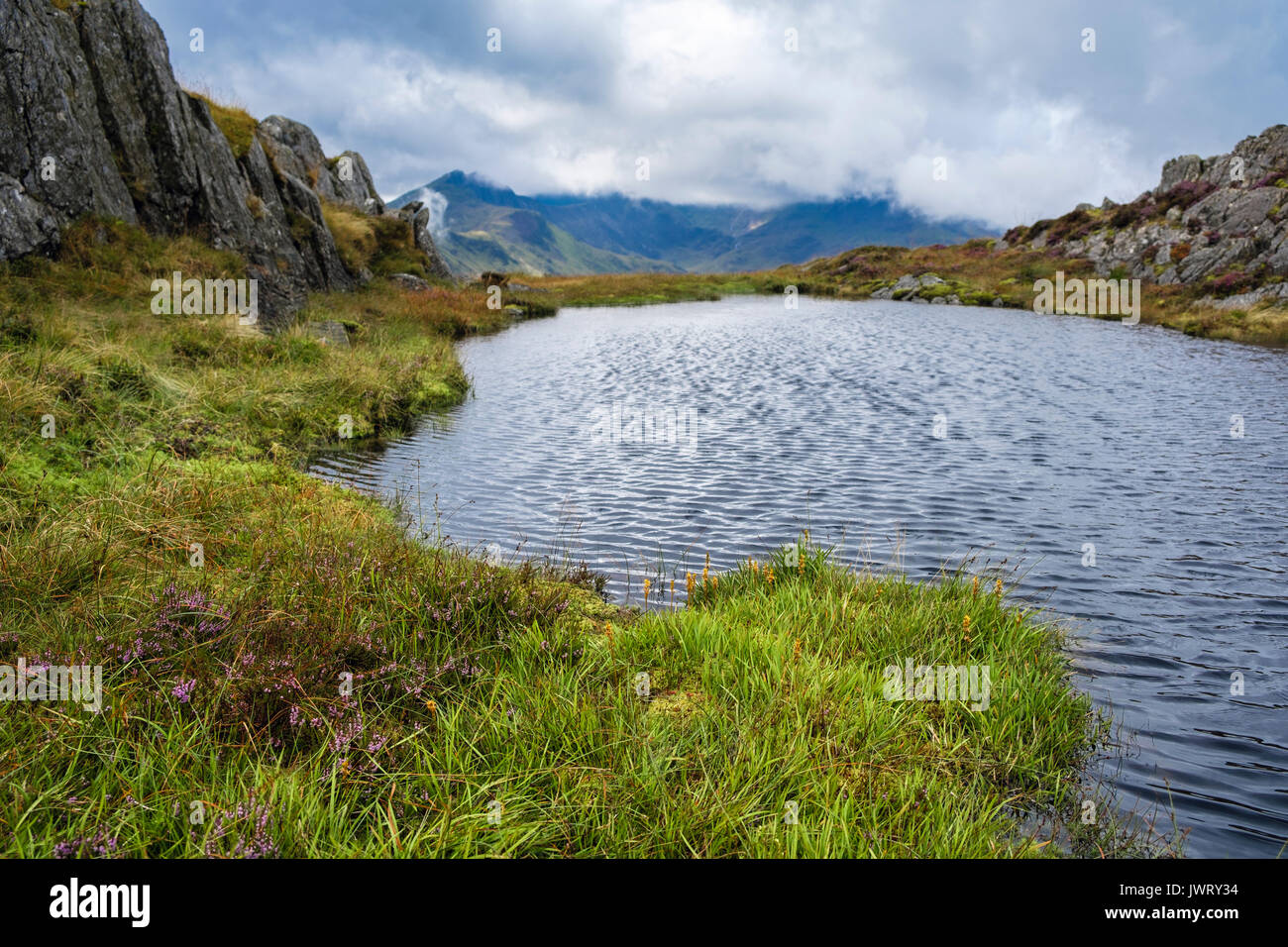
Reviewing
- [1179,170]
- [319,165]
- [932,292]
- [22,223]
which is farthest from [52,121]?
[1179,170]

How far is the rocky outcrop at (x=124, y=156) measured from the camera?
18.4 meters

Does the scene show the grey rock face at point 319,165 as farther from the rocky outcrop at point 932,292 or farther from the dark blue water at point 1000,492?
the rocky outcrop at point 932,292

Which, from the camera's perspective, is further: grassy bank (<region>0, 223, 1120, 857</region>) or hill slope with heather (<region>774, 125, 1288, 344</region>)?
hill slope with heather (<region>774, 125, 1288, 344</region>)

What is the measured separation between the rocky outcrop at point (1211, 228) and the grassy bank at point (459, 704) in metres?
48.4

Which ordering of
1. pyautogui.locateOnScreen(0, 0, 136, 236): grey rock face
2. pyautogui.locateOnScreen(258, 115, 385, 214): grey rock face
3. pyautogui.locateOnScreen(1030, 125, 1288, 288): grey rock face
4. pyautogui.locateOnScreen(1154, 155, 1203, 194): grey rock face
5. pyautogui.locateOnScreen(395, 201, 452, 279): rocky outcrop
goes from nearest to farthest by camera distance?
pyautogui.locateOnScreen(0, 0, 136, 236): grey rock face
pyautogui.locateOnScreen(258, 115, 385, 214): grey rock face
pyautogui.locateOnScreen(1030, 125, 1288, 288): grey rock face
pyautogui.locateOnScreen(395, 201, 452, 279): rocky outcrop
pyautogui.locateOnScreen(1154, 155, 1203, 194): grey rock face

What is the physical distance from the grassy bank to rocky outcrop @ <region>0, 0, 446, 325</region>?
48.2 ft

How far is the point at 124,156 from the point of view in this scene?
22.9 metres

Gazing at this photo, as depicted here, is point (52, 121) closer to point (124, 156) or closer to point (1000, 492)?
point (124, 156)

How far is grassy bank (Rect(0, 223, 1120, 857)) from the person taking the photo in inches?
147

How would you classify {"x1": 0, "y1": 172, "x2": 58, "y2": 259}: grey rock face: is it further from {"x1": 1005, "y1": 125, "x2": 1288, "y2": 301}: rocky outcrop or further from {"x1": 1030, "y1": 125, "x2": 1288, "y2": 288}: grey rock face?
{"x1": 1030, "y1": 125, "x2": 1288, "y2": 288}: grey rock face

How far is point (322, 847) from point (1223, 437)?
19.4 meters

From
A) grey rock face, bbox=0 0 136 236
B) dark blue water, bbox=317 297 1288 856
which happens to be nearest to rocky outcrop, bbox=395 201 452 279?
dark blue water, bbox=317 297 1288 856

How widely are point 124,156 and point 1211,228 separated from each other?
65286mm
